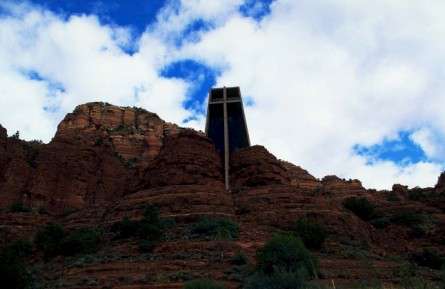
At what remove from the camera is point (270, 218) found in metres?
34.0

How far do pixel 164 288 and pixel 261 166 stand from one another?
78.4 feet

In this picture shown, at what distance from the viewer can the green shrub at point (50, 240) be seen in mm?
30703

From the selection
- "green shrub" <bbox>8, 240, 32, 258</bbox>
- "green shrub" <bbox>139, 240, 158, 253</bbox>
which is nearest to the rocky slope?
"green shrub" <bbox>139, 240, 158, 253</bbox>

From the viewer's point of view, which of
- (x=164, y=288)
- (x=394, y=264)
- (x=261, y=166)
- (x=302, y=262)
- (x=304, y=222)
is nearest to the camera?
(x=164, y=288)

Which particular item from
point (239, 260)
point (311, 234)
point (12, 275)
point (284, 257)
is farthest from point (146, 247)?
point (311, 234)

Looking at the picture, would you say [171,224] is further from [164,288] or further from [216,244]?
[164,288]

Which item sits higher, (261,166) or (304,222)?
(261,166)

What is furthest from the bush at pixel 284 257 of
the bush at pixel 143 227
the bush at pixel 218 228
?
the bush at pixel 143 227

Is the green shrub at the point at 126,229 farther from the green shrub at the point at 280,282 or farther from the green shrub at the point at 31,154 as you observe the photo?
the green shrub at the point at 31,154

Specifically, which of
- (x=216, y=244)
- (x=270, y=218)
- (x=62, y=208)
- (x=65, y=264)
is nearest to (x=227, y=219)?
(x=270, y=218)

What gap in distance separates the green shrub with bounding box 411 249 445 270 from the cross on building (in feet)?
79.2

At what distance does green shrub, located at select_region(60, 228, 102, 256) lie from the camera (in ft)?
97.9

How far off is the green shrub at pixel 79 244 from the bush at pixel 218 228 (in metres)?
5.40

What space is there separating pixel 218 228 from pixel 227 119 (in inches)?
972
